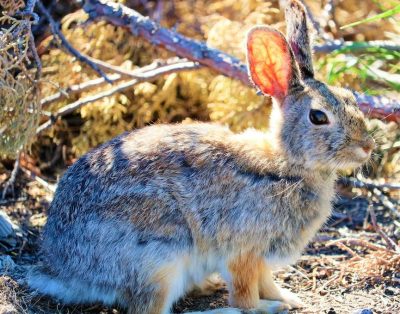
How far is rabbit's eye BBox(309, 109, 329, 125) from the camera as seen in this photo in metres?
4.18

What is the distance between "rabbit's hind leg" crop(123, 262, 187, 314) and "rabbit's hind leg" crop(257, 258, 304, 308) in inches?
25.6

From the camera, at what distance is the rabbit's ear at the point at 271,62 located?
168 inches

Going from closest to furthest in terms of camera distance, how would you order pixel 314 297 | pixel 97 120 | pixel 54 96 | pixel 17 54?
pixel 314 297 → pixel 17 54 → pixel 54 96 → pixel 97 120

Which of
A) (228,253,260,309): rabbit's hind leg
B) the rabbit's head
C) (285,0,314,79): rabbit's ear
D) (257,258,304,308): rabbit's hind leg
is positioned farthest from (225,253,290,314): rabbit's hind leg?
(285,0,314,79): rabbit's ear

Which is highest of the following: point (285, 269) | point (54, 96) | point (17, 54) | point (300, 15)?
point (300, 15)

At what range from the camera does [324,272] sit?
4941mm

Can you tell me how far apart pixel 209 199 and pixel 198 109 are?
8.49ft

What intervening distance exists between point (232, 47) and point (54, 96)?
1.50 meters

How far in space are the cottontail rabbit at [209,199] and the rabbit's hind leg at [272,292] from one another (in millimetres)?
50

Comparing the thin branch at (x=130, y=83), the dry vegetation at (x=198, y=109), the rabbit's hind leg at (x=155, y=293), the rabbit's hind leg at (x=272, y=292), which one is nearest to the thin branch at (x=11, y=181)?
the dry vegetation at (x=198, y=109)

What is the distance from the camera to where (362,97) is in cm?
529

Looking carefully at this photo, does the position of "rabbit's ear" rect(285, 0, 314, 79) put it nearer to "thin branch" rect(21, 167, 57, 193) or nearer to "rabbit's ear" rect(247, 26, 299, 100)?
"rabbit's ear" rect(247, 26, 299, 100)

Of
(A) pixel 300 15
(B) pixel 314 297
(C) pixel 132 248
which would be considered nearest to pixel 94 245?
(C) pixel 132 248

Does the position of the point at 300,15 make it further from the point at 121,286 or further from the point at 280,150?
the point at 121,286
